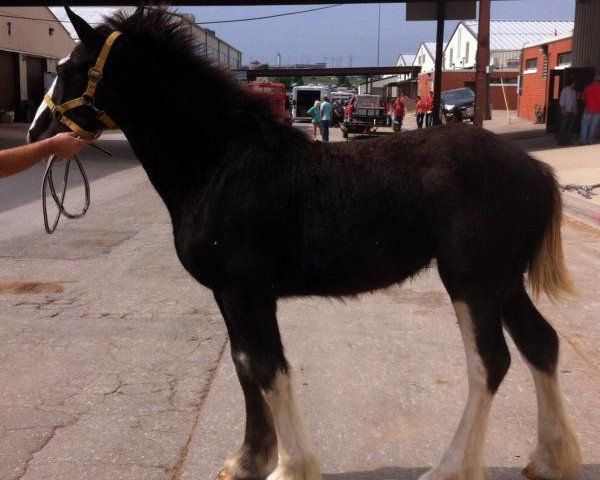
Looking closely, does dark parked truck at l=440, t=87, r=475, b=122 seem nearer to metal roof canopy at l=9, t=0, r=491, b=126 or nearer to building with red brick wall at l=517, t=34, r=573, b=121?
building with red brick wall at l=517, t=34, r=573, b=121

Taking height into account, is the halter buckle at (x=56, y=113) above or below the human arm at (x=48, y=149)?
above

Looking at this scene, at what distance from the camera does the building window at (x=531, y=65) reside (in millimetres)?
36734

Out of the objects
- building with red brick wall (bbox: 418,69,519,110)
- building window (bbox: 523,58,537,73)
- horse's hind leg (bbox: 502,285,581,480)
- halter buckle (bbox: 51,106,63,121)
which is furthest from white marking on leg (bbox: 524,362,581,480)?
building with red brick wall (bbox: 418,69,519,110)

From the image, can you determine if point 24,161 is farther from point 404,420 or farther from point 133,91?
point 404,420

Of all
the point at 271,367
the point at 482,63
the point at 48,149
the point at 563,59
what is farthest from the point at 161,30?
the point at 563,59

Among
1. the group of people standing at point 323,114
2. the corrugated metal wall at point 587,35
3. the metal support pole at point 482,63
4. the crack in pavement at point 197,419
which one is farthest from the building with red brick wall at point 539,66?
the crack in pavement at point 197,419

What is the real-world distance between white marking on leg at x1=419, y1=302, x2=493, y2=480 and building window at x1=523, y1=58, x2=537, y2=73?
36.1m

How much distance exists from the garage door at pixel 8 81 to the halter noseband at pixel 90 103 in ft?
121

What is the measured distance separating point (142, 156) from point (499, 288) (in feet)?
5.51

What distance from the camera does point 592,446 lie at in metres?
→ 3.58

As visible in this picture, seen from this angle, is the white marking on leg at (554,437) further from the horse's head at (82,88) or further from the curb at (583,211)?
the curb at (583,211)

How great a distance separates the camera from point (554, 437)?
3.23m

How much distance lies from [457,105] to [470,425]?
32023 millimetres

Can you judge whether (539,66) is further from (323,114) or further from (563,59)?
(323,114)
